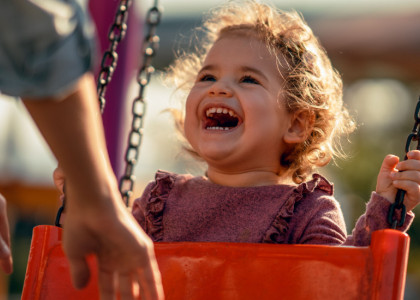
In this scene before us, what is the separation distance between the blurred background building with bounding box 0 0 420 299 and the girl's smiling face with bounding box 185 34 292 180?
3681 mm

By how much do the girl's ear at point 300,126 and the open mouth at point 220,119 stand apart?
12cm

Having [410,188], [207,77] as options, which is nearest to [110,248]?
[410,188]

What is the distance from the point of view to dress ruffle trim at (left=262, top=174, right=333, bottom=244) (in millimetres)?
1337

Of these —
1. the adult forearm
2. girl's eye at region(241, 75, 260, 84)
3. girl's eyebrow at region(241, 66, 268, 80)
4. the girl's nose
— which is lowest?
the adult forearm

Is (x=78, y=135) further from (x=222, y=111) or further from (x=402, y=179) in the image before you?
(x=222, y=111)

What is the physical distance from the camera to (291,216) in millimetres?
1350

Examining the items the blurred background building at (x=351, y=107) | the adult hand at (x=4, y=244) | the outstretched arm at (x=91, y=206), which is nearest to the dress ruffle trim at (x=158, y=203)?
the adult hand at (x=4, y=244)

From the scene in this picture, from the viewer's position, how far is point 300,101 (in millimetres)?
1538

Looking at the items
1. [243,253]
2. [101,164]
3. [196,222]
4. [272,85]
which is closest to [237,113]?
[272,85]

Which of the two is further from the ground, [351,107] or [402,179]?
[351,107]

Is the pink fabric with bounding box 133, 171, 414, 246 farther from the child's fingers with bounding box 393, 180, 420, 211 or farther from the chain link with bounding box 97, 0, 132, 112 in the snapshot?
the chain link with bounding box 97, 0, 132, 112

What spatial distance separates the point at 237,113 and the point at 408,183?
1.35ft

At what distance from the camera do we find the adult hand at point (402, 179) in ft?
3.88

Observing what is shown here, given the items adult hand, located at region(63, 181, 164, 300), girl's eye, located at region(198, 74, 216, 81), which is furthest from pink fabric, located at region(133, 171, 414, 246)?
adult hand, located at region(63, 181, 164, 300)
